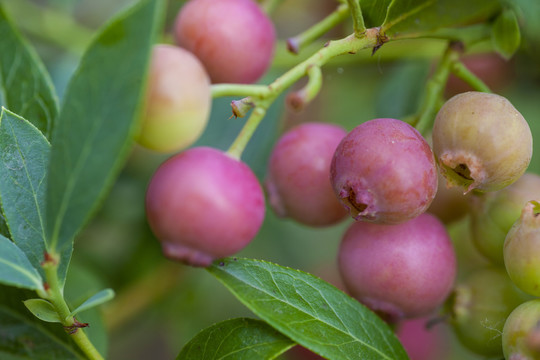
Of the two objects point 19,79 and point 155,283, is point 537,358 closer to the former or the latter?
point 19,79

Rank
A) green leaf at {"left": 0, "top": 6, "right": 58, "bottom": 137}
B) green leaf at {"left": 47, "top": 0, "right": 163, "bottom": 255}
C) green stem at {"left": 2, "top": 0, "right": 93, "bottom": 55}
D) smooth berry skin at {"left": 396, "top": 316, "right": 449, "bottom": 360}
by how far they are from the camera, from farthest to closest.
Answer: green stem at {"left": 2, "top": 0, "right": 93, "bottom": 55}, smooth berry skin at {"left": 396, "top": 316, "right": 449, "bottom": 360}, green leaf at {"left": 0, "top": 6, "right": 58, "bottom": 137}, green leaf at {"left": 47, "top": 0, "right": 163, "bottom": 255}

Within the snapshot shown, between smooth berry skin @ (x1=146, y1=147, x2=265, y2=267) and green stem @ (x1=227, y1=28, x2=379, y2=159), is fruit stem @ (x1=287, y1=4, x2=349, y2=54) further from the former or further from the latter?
smooth berry skin @ (x1=146, y1=147, x2=265, y2=267)

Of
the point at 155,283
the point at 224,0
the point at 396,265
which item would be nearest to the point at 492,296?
the point at 396,265

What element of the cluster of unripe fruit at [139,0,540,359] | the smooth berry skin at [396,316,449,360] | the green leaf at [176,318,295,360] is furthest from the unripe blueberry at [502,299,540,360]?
the smooth berry skin at [396,316,449,360]

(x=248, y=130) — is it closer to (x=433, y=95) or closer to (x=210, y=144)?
(x=433, y=95)

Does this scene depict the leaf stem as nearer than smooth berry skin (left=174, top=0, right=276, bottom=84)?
Yes
